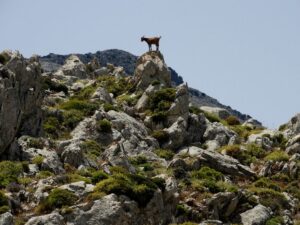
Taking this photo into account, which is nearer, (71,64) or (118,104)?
(118,104)

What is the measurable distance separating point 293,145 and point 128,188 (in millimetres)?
27760

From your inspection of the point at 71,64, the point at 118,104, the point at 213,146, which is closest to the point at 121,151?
the point at 213,146

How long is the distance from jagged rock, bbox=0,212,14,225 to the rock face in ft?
45.1

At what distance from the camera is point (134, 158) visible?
174 ft

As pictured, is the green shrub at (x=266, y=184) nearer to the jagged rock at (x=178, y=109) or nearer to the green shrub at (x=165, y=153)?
the green shrub at (x=165, y=153)

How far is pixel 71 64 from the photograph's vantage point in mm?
102938

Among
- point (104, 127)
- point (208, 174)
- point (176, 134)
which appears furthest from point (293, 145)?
point (104, 127)

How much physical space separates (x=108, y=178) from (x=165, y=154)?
1941cm

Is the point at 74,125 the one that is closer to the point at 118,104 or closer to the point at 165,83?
the point at 118,104

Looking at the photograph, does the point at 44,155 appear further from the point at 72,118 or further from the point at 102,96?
the point at 102,96

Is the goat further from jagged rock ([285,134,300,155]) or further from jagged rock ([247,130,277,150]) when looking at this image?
jagged rock ([285,134,300,155])

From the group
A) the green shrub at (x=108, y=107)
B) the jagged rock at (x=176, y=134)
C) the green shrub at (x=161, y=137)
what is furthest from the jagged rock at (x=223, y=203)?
the green shrub at (x=108, y=107)

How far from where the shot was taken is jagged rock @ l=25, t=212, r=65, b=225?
32.1 m

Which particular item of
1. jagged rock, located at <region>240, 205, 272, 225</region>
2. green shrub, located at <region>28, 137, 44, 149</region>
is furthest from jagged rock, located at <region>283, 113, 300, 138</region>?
green shrub, located at <region>28, 137, 44, 149</region>
